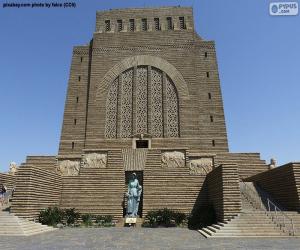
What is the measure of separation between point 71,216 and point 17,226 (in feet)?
14.0

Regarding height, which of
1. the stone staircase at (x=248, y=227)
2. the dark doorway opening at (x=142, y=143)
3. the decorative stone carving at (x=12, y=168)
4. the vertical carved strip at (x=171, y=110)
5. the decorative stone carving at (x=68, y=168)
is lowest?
the stone staircase at (x=248, y=227)

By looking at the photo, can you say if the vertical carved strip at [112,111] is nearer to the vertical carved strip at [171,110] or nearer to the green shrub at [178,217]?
the vertical carved strip at [171,110]

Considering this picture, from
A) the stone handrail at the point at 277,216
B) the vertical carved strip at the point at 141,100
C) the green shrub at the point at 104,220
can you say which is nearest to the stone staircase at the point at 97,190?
the green shrub at the point at 104,220

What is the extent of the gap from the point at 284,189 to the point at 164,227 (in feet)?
23.3

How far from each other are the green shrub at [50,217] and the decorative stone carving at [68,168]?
3.33 m

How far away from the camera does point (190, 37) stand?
95.3 ft

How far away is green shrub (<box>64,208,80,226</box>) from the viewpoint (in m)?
16.9

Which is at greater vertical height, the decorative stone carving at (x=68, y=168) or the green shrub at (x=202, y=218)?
the decorative stone carving at (x=68, y=168)

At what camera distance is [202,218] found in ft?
50.7

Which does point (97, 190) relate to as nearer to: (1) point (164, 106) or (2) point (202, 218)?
(2) point (202, 218)

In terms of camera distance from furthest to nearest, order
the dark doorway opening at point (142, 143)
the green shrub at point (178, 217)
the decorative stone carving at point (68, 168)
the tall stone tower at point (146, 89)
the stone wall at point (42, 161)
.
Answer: the tall stone tower at point (146, 89), the dark doorway opening at point (142, 143), the stone wall at point (42, 161), the decorative stone carving at point (68, 168), the green shrub at point (178, 217)

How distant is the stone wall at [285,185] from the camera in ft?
47.9

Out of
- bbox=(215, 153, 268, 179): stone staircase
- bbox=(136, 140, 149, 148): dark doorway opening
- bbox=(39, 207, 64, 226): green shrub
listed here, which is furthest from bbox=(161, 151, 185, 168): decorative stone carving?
bbox=(39, 207, 64, 226): green shrub

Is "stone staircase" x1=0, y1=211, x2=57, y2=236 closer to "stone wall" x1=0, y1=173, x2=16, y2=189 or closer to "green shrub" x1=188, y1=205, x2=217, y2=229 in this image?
"stone wall" x1=0, y1=173, x2=16, y2=189
